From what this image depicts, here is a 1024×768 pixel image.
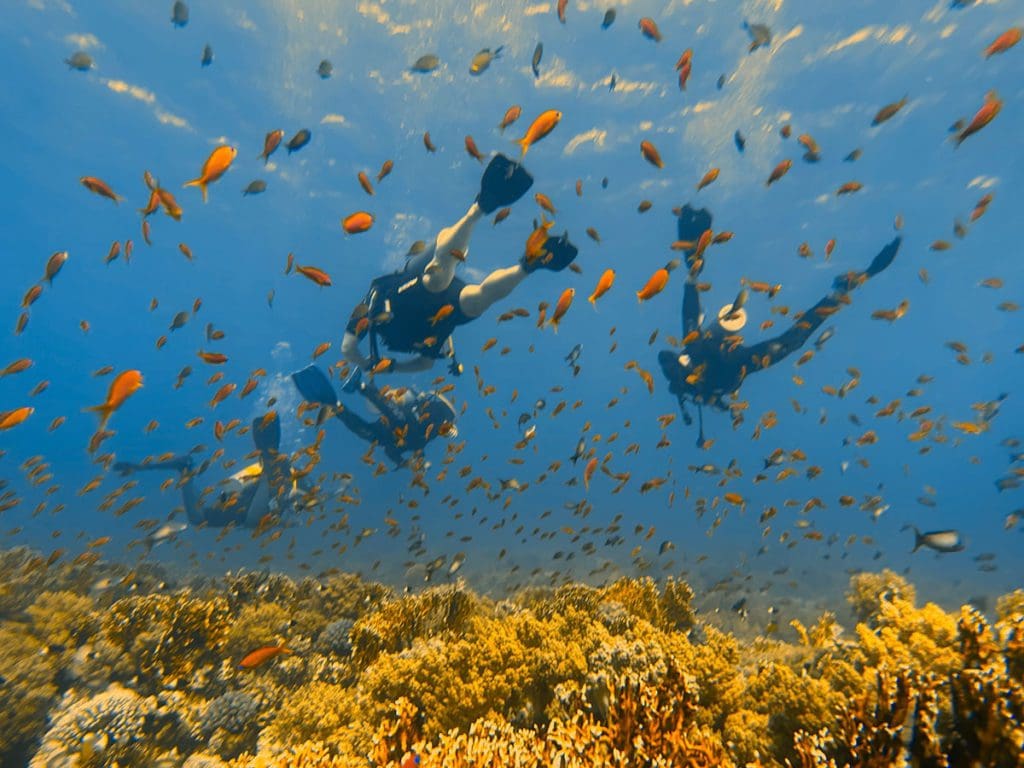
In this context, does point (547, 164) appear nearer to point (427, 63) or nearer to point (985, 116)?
point (427, 63)

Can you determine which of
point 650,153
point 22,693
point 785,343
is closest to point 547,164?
point 785,343

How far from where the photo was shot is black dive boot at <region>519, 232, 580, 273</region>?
8.18 metres

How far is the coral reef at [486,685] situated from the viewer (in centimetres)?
253

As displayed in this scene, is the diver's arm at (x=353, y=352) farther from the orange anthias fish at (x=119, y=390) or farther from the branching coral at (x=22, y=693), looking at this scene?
the branching coral at (x=22, y=693)

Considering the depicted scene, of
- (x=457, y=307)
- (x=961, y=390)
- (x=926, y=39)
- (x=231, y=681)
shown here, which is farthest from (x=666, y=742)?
(x=961, y=390)

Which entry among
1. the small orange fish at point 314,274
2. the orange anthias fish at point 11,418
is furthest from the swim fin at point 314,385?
the orange anthias fish at point 11,418

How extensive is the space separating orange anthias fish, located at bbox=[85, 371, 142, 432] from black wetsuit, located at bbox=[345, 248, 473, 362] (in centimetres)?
525

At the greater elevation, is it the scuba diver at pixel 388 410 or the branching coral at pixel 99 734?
the scuba diver at pixel 388 410

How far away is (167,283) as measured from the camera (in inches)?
2707

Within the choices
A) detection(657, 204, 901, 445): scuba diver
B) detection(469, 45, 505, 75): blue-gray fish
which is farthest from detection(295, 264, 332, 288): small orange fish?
detection(657, 204, 901, 445): scuba diver

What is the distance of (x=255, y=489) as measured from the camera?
13438 millimetres

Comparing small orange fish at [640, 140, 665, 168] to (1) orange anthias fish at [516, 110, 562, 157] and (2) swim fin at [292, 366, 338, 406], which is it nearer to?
(1) orange anthias fish at [516, 110, 562, 157]

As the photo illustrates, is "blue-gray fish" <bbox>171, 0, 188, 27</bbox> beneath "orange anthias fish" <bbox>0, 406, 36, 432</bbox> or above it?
above

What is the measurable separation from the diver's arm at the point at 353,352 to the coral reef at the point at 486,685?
536 centimetres
